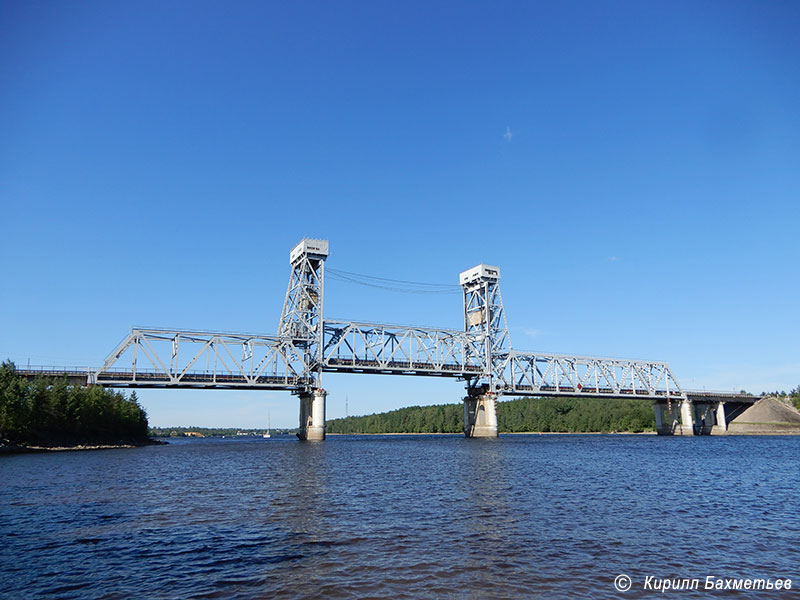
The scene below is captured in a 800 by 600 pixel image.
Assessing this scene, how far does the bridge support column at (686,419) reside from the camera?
13450 centimetres

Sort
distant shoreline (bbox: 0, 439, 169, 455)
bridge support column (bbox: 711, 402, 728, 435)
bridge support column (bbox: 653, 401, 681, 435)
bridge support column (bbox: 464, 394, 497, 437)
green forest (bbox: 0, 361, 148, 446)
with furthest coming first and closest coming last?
bridge support column (bbox: 711, 402, 728, 435), bridge support column (bbox: 653, 401, 681, 435), bridge support column (bbox: 464, 394, 497, 437), green forest (bbox: 0, 361, 148, 446), distant shoreline (bbox: 0, 439, 169, 455)

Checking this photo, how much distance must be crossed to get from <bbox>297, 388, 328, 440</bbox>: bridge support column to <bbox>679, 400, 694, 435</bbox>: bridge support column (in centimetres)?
9721

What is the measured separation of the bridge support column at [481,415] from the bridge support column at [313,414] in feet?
115

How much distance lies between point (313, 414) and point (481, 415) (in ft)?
127

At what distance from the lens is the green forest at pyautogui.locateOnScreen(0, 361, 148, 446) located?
60.9 meters

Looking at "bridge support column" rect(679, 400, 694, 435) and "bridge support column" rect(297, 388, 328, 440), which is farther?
"bridge support column" rect(679, 400, 694, 435)

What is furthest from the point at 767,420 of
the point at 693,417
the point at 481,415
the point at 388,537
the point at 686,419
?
the point at 388,537

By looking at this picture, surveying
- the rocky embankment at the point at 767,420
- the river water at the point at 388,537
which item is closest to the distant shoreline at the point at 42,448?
the river water at the point at 388,537

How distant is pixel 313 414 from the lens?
3497 inches

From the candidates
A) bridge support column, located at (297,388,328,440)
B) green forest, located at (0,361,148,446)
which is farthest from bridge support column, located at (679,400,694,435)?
green forest, located at (0,361,148,446)

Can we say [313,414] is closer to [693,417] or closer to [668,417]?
[668,417]

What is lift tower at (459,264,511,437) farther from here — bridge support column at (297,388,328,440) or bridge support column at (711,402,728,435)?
bridge support column at (711,402,728,435)

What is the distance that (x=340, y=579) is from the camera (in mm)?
12609

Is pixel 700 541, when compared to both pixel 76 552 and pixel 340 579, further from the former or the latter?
pixel 76 552
